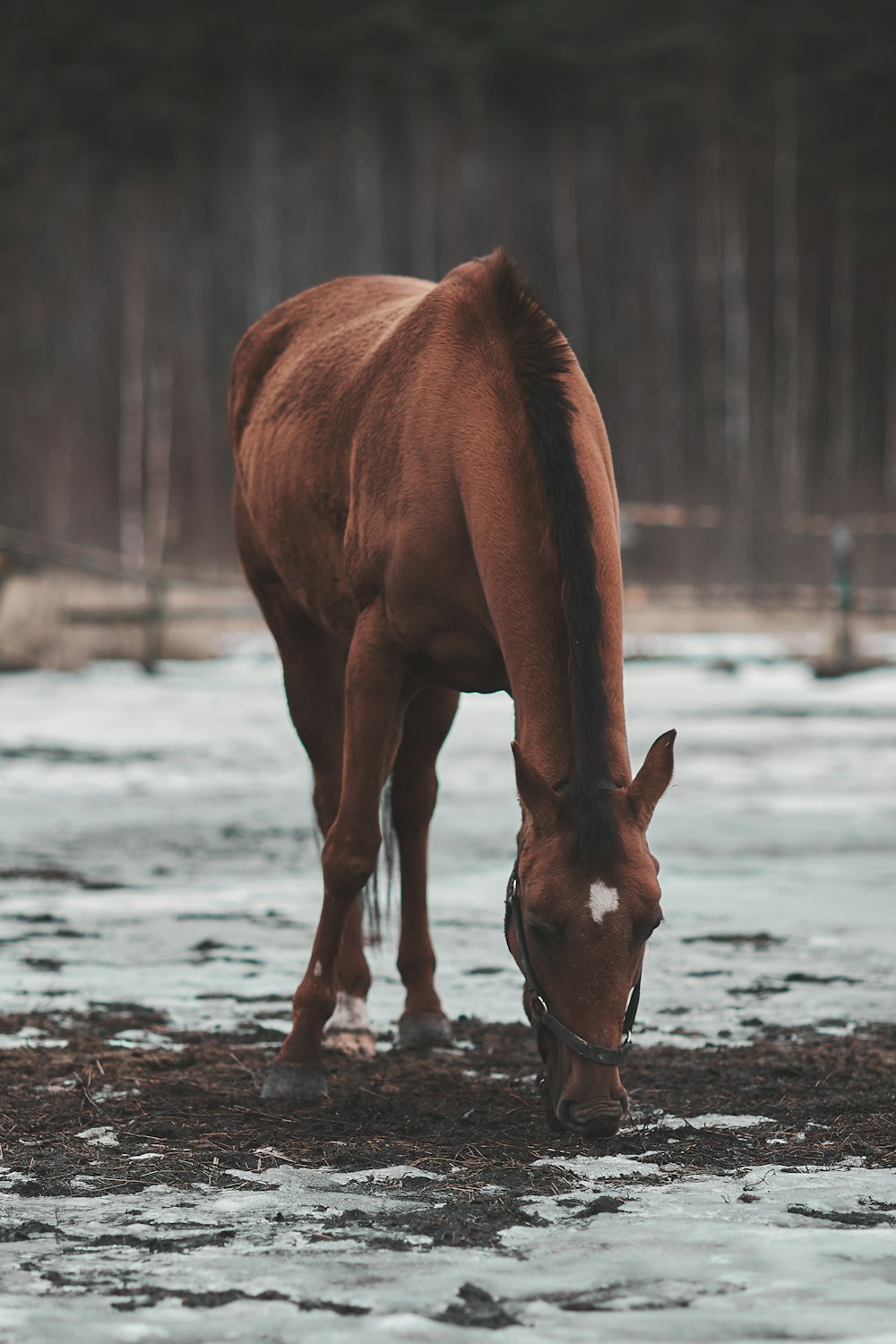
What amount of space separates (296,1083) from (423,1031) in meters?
0.72

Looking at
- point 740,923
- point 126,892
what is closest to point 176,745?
point 126,892

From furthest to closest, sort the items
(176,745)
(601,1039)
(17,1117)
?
(176,745)
(17,1117)
(601,1039)

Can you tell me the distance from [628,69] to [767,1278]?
1437 inches

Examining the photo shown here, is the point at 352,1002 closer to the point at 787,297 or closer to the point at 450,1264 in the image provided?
the point at 450,1264

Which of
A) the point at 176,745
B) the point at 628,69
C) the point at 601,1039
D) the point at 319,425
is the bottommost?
the point at 176,745

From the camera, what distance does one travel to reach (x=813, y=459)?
35344 mm

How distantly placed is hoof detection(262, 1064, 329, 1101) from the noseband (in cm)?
85

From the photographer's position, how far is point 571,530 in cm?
365

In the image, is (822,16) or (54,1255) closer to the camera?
(54,1255)

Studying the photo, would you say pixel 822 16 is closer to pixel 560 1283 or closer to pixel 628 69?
pixel 628 69

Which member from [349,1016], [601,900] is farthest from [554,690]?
[349,1016]

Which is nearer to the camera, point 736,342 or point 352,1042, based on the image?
point 352,1042

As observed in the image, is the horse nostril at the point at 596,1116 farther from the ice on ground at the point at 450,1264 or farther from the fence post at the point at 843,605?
the fence post at the point at 843,605

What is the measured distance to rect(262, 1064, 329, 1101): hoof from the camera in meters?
4.09
